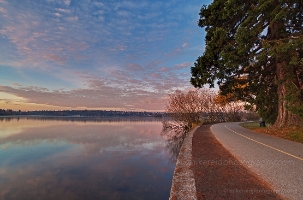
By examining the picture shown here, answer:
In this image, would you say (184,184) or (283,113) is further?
(283,113)

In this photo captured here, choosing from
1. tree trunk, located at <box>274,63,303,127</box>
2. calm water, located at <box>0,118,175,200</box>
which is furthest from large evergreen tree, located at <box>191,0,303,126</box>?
calm water, located at <box>0,118,175,200</box>

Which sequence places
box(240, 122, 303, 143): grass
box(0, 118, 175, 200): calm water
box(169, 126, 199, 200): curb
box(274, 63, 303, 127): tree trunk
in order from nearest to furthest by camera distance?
box(169, 126, 199, 200): curb → box(0, 118, 175, 200): calm water → box(240, 122, 303, 143): grass → box(274, 63, 303, 127): tree trunk

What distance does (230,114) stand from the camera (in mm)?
45906

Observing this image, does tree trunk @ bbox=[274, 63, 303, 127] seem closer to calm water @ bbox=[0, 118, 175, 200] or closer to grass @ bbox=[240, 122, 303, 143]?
grass @ bbox=[240, 122, 303, 143]

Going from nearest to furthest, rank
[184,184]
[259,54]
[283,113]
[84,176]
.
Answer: [184,184], [84,176], [259,54], [283,113]

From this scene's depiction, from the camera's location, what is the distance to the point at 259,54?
12.6 metres

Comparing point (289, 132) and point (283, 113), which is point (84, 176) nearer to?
point (289, 132)

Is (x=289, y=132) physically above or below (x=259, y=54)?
below

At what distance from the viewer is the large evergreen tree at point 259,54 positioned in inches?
469

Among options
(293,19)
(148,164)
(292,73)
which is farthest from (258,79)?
(148,164)

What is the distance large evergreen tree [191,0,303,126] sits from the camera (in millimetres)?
11914

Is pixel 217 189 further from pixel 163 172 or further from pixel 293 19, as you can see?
pixel 293 19

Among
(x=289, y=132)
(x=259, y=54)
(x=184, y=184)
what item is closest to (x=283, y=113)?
(x=289, y=132)

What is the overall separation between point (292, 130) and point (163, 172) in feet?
32.1
